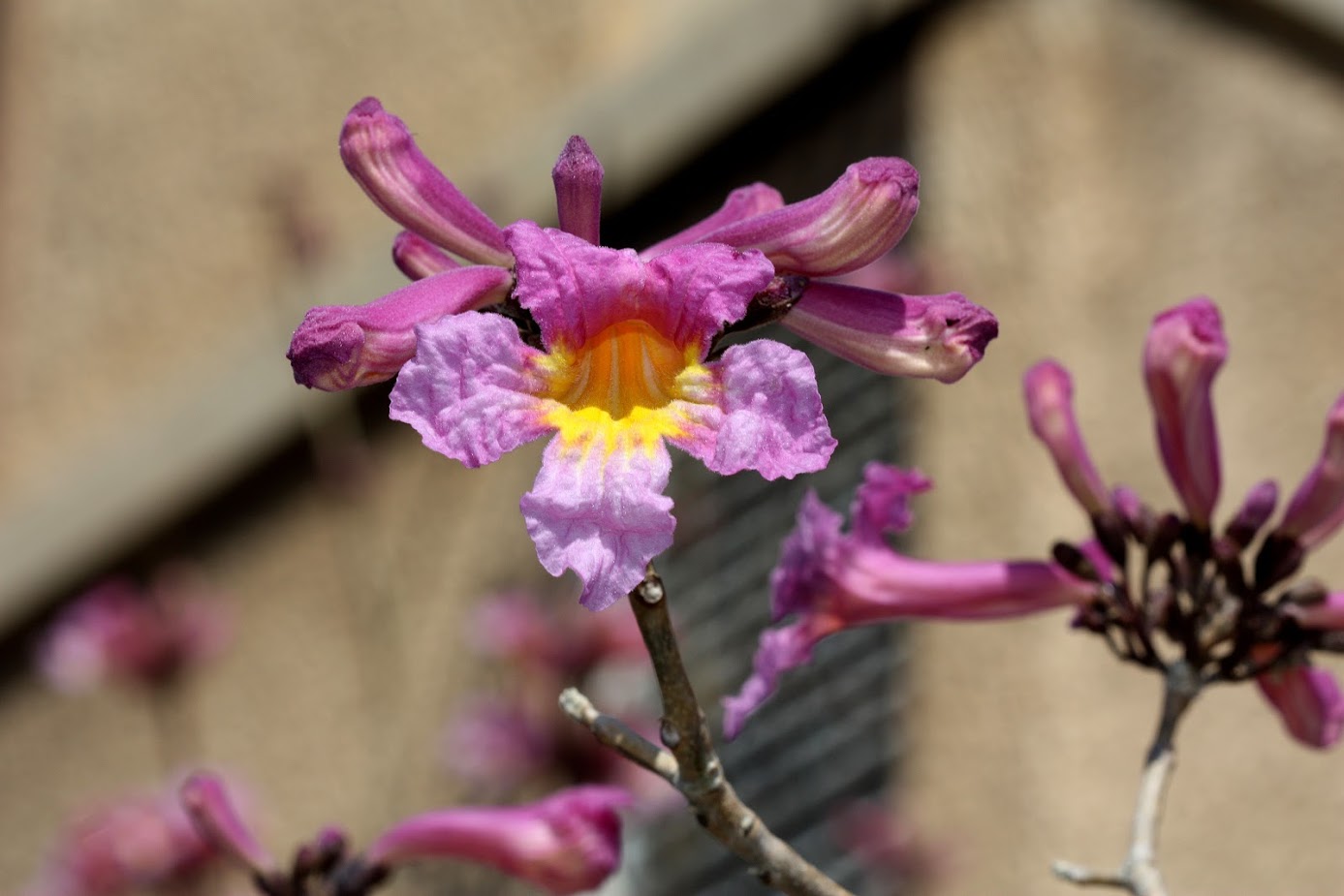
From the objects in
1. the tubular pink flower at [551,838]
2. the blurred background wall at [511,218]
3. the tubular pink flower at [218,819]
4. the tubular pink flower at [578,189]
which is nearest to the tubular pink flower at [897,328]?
the tubular pink flower at [578,189]

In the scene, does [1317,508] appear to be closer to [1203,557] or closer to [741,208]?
[1203,557]

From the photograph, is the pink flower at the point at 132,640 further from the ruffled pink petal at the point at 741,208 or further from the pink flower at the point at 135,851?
the ruffled pink petal at the point at 741,208

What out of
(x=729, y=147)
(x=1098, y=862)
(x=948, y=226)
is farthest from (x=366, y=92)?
(x=1098, y=862)

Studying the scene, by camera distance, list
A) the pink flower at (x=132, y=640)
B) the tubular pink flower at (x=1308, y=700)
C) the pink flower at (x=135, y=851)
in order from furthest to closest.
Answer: the pink flower at (x=132, y=640) < the pink flower at (x=135, y=851) < the tubular pink flower at (x=1308, y=700)

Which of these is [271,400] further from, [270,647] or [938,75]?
[938,75]

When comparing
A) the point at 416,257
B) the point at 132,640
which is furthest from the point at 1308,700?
the point at 132,640

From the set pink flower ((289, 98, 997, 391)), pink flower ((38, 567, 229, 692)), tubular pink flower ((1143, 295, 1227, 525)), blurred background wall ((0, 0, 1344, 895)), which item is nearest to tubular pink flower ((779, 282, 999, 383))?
pink flower ((289, 98, 997, 391))
